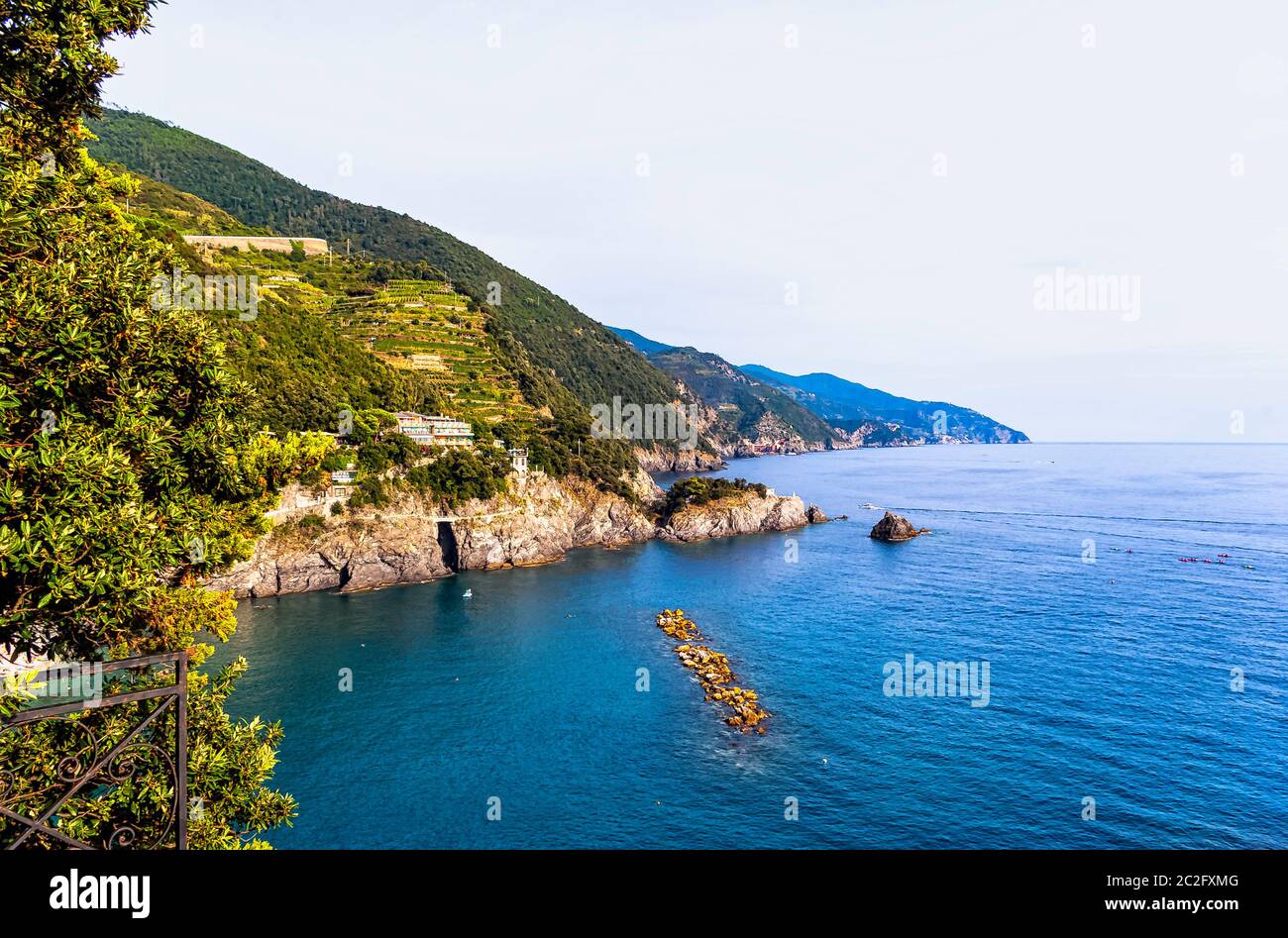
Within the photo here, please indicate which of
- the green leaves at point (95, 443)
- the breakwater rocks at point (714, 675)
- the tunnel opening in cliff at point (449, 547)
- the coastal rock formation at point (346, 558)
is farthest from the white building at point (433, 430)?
the green leaves at point (95, 443)

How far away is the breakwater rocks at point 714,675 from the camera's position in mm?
41844

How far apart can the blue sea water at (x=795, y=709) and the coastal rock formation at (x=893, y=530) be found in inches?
634

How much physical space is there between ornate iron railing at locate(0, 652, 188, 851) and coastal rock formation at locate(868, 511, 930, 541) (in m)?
100

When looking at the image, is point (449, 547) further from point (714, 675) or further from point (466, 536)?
point (714, 675)

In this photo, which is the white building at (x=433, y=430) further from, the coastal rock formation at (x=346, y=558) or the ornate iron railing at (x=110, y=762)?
the ornate iron railing at (x=110, y=762)

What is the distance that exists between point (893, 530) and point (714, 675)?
6212cm

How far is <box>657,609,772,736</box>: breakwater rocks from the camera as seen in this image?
41844 millimetres

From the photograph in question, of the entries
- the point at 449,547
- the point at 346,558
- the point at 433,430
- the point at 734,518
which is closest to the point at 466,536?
the point at 449,547

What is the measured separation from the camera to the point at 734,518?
354 ft

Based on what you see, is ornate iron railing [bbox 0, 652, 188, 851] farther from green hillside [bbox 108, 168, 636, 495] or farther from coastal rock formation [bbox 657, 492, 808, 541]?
coastal rock formation [bbox 657, 492, 808, 541]
